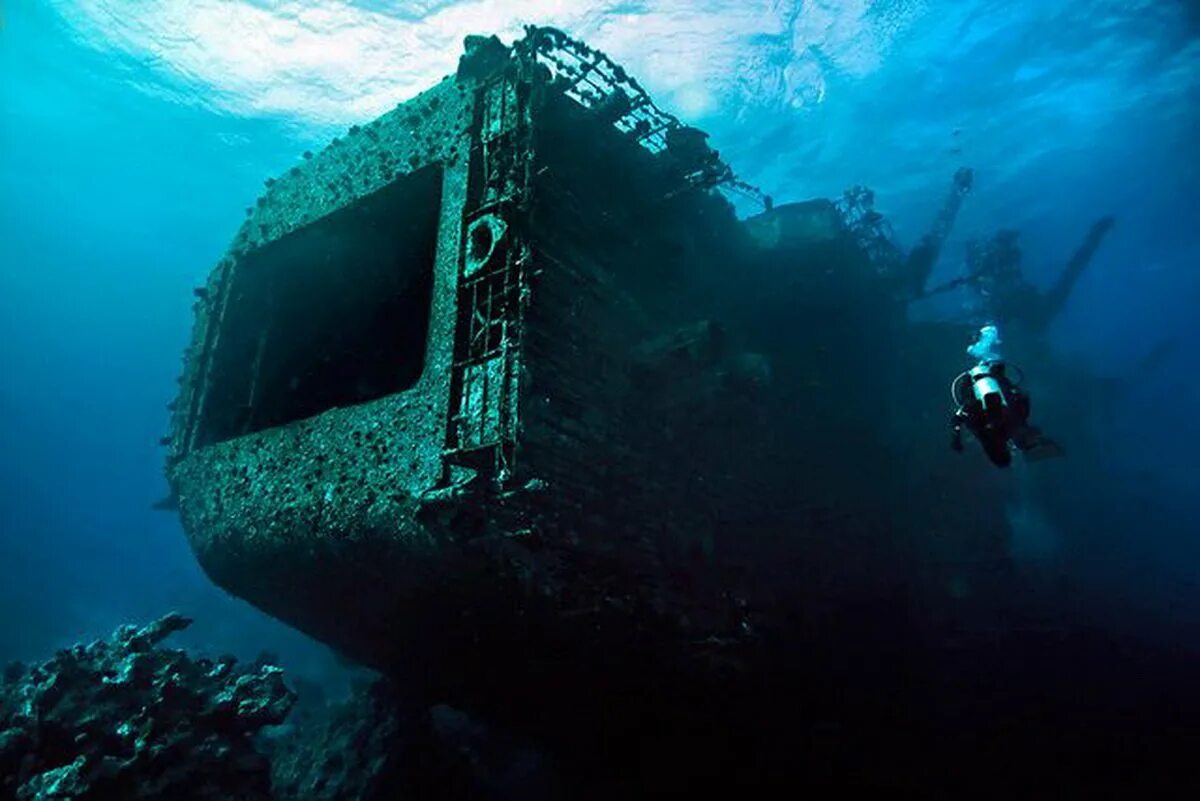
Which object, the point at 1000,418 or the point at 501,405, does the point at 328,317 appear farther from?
the point at 1000,418

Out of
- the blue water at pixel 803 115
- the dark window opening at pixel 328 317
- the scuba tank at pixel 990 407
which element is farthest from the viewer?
the blue water at pixel 803 115

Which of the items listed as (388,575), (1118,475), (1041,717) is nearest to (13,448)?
(388,575)

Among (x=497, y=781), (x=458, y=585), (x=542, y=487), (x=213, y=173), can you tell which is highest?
(x=213, y=173)

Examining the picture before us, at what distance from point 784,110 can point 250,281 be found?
22.5m

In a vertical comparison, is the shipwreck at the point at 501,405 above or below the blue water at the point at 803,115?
below

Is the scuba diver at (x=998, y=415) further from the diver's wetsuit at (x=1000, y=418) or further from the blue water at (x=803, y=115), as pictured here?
the blue water at (x=803, y=115)

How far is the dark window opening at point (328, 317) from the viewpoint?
853 cm

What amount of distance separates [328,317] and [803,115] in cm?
2287

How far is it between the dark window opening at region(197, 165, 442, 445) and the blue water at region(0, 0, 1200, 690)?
13.7 meters

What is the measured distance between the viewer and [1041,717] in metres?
9.56

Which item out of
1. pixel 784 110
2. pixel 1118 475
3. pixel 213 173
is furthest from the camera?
pixel 213 173

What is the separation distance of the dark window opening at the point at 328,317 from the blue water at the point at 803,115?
13654mm

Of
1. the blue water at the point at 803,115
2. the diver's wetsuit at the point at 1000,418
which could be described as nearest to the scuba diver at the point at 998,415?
the diver's wetsuit at the point at 1000,418

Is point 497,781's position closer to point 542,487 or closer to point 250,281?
point 542,487
